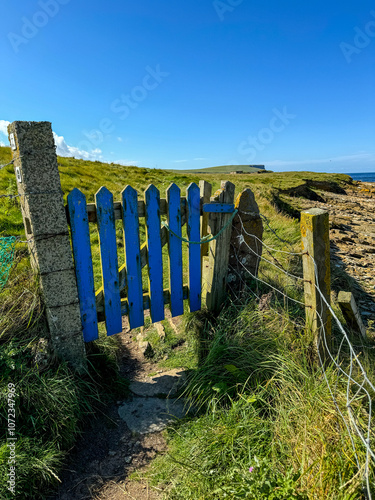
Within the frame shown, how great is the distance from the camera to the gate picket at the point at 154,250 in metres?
3.21

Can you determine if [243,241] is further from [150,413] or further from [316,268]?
[150,413]

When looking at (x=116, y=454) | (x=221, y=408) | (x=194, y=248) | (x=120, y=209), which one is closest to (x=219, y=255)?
(x=194, y=248)

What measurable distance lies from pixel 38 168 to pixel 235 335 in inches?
98.9

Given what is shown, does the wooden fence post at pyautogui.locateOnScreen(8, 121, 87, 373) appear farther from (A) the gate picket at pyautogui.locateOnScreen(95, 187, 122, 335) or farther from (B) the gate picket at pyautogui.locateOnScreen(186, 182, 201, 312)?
(B) the gate picket at pyautogui.locateOnScreen(186, 182, 201, 312)

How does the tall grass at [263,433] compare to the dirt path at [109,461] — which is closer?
the tall grass at [263,433]

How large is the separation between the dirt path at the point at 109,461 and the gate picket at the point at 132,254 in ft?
3.12

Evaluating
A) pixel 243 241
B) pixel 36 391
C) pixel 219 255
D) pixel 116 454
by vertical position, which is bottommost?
pixel 116 454

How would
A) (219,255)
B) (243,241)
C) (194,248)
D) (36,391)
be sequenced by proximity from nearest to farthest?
(36,391) < (194,248) < (219,255) < (243,241)

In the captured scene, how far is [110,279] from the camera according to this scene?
3.14 meters

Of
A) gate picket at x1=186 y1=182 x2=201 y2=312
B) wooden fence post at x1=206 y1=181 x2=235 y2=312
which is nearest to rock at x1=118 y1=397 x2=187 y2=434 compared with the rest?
gate picket at x1=186 y1=182 x2=201 y2=312

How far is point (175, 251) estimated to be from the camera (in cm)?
356

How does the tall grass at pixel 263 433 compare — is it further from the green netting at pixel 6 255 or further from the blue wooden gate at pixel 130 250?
the green netting at pixel 6 255

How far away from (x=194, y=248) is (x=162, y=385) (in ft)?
5.23

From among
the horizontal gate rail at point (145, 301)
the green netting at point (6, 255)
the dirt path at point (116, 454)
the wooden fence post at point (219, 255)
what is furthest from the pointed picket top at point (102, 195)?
the dirt path at point (116, 454)
